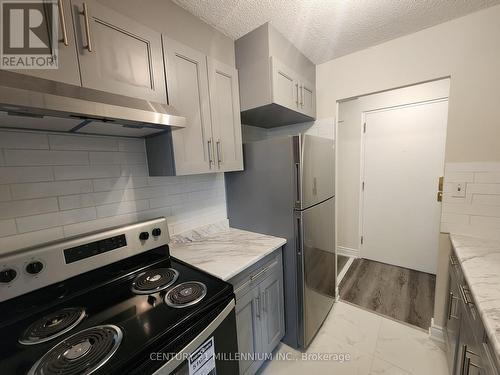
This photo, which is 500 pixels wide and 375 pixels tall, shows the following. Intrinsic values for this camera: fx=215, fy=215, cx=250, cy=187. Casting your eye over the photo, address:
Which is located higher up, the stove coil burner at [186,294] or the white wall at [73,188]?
the white wall at [73,188]

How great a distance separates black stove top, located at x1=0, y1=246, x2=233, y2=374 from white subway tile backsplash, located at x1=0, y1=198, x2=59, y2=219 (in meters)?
0.35

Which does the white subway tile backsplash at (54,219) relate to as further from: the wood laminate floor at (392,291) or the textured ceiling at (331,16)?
the wood laminate floor at (392,291)

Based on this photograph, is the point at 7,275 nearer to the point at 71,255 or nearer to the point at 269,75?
the point at 71,255

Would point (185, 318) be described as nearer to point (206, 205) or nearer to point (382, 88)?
point (206, 205)

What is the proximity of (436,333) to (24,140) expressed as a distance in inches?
115

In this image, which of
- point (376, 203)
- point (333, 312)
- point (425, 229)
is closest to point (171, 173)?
point (333, 312)

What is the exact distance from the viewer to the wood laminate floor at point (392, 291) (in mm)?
1971

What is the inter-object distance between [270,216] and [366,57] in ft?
5.06

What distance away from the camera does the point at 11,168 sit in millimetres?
950

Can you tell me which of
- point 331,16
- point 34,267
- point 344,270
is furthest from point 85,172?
point 344,270

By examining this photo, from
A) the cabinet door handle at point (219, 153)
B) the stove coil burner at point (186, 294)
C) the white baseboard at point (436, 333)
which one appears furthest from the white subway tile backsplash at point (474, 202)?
the stove coil burner at point (186, 294)

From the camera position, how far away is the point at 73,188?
3.68 ft

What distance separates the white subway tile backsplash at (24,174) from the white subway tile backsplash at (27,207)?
0.32 ft

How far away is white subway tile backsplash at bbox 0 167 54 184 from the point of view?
94cm
